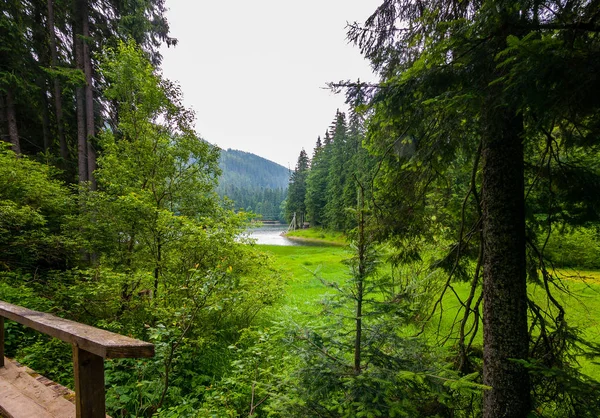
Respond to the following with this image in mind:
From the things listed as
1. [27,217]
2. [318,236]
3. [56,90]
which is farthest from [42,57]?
[318,236]

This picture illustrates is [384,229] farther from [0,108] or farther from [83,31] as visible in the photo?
[0,108]

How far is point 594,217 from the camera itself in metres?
2.56

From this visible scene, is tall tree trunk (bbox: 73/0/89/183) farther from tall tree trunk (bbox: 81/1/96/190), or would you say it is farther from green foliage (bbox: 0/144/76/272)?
green foliage (bbox: 0/144/76/272)

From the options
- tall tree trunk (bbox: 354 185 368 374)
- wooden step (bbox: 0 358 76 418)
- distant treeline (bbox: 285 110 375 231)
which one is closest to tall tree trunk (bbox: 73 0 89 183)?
wooden step (bbox: 0 358 76 418)

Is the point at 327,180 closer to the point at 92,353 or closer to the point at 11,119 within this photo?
the point at 11,119

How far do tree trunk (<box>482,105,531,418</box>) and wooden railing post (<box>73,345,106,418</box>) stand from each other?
3255mm

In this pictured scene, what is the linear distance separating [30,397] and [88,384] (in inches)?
47.7

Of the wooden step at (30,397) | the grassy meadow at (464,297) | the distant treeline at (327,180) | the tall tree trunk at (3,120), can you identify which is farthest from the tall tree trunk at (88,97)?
the distant treeline at (327,180)

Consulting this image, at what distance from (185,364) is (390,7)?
621 centimetres

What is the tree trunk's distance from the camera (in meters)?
2.38

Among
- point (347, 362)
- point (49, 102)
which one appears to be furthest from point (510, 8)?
point (49, 102)

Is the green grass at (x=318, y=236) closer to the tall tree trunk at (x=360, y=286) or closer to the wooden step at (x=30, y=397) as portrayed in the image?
the tall tree trunk at (x=360, y=286)

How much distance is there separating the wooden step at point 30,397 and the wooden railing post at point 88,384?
60 centimetres

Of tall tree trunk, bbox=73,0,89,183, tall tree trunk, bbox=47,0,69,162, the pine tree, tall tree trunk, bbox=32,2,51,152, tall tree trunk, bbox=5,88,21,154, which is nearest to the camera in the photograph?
the pine tree
